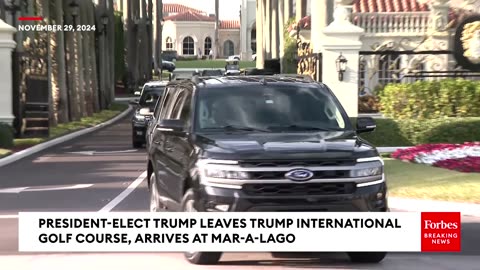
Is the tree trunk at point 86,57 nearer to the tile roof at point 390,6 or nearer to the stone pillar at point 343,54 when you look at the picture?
the tile roof at point 390,6

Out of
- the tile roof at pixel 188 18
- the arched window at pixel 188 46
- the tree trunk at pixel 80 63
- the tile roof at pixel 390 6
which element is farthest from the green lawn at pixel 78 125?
the arched window at pixel 188 46

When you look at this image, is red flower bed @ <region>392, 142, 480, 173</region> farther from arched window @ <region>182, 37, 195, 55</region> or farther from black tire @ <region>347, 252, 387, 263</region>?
arched window @ <region>182, 37, 195, 55</region>

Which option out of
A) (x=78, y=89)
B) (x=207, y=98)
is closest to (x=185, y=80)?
(x=207, y=98)

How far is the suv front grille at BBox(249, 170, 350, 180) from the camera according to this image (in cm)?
777

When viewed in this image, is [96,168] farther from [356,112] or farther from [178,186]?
[178,186]

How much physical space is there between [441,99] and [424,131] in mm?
1462

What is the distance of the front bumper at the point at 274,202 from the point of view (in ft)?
25.4

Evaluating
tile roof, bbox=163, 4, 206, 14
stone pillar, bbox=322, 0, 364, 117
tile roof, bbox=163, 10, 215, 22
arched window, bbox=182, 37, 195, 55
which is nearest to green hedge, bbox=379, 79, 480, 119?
stone pillar, bbox=322, 0, 364, 117

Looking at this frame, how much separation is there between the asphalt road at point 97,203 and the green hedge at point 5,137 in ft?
3.14

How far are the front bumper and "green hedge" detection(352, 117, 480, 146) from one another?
11959 mm

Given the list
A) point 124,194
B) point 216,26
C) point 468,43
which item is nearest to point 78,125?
point 468,43

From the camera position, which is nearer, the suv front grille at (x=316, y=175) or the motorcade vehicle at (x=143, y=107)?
the suv front grille at (x=316, y=175)

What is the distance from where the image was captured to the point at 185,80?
34.7ft

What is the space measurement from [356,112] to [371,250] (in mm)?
13842
